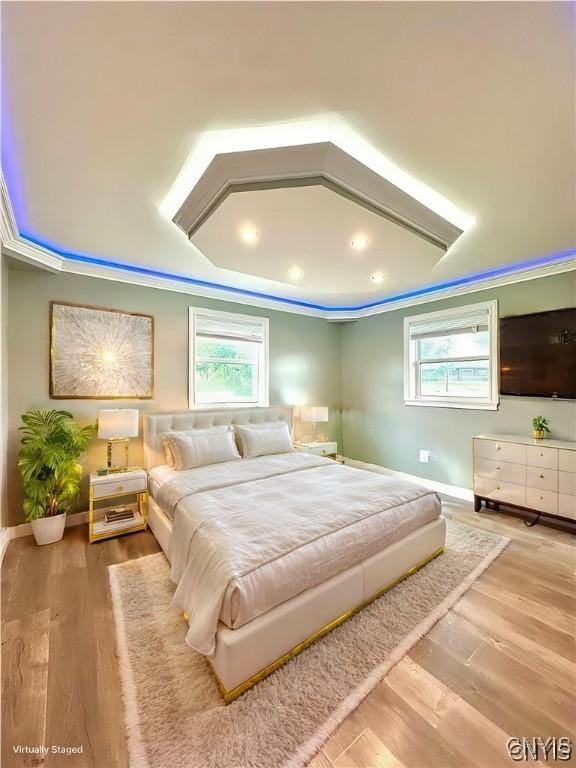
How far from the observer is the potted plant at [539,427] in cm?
314

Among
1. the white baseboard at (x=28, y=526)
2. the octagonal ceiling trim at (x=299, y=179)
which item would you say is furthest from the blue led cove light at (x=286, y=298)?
the white baseboard at (x=28, y=526)

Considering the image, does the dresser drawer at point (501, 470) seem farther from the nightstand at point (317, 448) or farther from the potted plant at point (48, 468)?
the potted plant at point (48, 468)

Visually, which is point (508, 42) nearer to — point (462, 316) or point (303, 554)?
point (303, 554)

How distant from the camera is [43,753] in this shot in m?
1.15

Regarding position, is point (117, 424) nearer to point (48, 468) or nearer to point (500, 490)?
point (48, 468)

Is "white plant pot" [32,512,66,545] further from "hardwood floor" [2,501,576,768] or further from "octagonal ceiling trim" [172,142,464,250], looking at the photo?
"octagonal ceiling trim" [172,142,464,250]

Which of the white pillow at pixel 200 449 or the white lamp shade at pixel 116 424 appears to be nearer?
the white lamp shade at pixel 116 424

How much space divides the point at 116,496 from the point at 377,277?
349cm

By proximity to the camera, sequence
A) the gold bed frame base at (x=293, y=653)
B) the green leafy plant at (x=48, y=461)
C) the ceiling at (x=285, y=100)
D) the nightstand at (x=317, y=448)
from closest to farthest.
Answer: the ceiling at (x=285, y=100)
the gold bed frame base at (x=293, y=653)
the green leafy plant at (x=48, y=461)
the nightstand at (x=317, y=448)

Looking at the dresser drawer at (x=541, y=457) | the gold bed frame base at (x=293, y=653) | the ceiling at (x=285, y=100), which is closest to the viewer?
the ceiling at (x=285, y=100)

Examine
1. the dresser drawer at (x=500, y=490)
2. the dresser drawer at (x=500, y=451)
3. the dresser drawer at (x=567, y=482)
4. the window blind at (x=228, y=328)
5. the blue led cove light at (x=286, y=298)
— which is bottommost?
the dresser drawer at (x=500, y=490)

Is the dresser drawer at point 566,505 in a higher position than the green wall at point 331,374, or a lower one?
lower

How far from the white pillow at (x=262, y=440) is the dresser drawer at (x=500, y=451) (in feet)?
7.09

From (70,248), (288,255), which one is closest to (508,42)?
(288,255)
